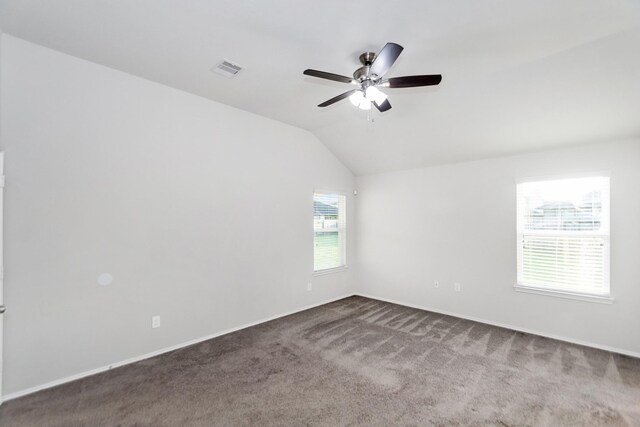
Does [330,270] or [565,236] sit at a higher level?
[565,236]

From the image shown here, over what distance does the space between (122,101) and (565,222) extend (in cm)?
530

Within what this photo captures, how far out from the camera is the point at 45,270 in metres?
2.60

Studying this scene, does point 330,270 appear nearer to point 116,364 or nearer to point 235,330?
point 235,330

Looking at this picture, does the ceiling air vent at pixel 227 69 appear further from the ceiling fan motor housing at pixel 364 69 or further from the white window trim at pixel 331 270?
the white window trim at pixel 331 270

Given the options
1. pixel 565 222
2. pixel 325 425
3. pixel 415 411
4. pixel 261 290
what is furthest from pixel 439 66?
pixel 261 290

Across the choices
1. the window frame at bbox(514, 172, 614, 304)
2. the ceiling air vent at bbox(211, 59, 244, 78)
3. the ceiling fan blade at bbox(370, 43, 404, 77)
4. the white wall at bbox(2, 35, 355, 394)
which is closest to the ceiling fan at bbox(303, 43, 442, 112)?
the ceiling fan blade at bbox(370, 43, 404, 77)

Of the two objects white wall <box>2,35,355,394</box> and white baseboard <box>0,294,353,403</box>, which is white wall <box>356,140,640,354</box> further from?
white baseboard <box>0,294,353,403</box>

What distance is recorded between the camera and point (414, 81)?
7.64 feet

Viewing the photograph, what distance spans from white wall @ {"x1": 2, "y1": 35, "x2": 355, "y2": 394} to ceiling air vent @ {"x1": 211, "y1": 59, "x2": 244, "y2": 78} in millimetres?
759

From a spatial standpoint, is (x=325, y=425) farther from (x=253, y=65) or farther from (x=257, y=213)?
(x=253, y=65)

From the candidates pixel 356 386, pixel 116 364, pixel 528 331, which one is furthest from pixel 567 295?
pixel 116 364

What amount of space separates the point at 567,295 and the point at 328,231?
3.46m

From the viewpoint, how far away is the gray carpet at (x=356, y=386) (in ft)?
7.34

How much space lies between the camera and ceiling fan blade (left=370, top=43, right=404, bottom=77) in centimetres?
194
